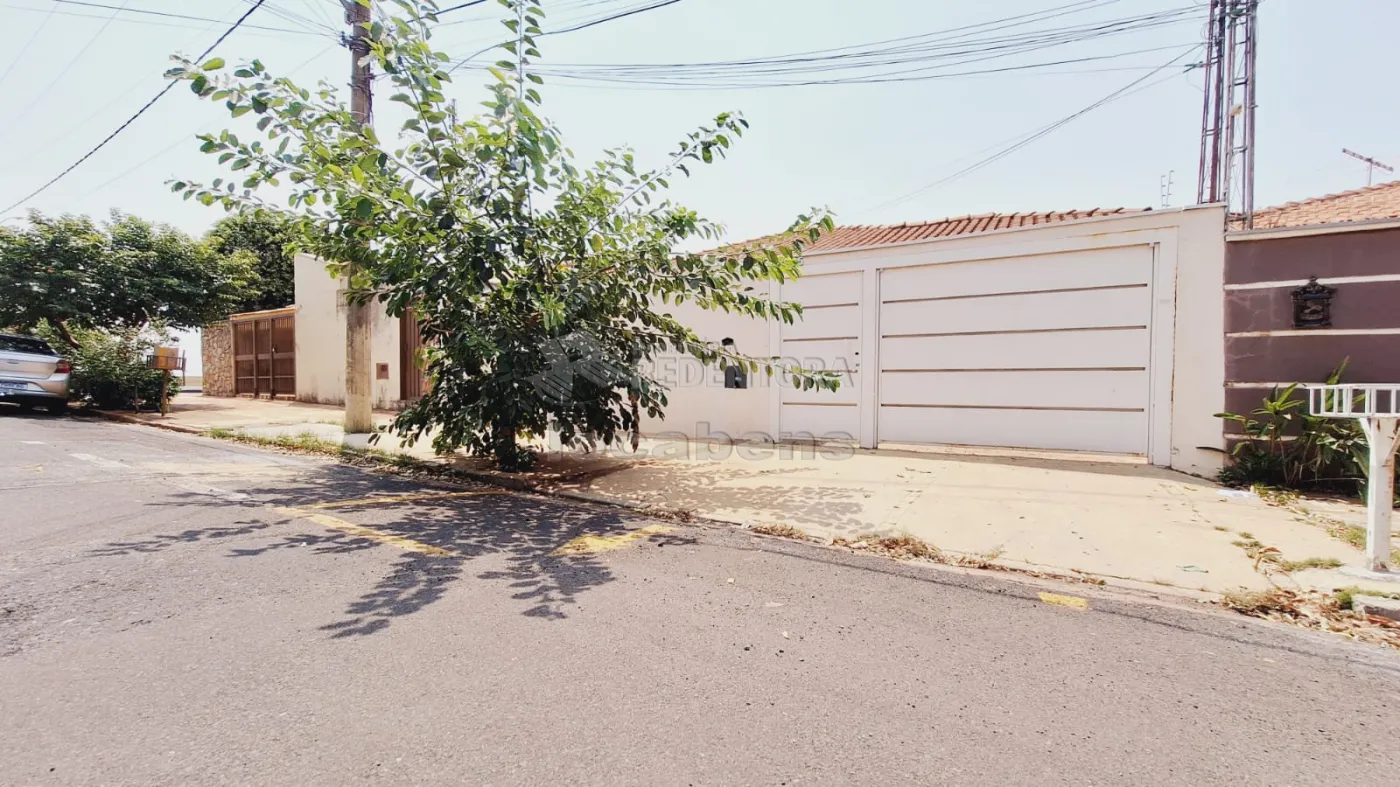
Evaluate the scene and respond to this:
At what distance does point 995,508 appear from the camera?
17.9ft

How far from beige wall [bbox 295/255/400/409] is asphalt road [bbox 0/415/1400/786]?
9.15 metres

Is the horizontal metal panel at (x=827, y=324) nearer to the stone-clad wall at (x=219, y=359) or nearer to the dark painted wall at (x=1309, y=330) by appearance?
the dark painted wall at (x=1309, y=330)

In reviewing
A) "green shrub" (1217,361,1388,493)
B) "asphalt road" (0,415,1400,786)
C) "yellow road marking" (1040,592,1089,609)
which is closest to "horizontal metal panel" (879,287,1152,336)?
"green shrub" (1217,361,1388,493)

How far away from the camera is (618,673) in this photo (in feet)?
8.47

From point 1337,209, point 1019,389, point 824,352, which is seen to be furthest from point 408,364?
point 1337,209

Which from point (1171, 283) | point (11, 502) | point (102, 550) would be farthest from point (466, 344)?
point (1171, 283)

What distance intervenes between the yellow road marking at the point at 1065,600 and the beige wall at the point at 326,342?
1257 cm

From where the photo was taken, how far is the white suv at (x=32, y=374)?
Result: 11586 mm

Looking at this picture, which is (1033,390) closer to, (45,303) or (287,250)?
(287,250)

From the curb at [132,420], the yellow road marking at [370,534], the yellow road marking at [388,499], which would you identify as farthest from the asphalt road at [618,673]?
the curb at [132,420]

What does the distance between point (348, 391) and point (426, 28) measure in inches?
221

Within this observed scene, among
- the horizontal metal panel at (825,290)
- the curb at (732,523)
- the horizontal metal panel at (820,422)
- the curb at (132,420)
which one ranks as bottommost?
the curb at (732,523)

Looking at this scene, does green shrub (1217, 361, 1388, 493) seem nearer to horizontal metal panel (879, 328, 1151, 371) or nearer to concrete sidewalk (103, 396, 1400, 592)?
concrete sidewalk (103, 396, 1400, 592)

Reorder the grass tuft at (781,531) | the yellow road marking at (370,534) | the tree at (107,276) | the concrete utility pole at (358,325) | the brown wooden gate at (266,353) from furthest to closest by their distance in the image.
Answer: the brown wooden gate at (266,353), the tree at (107,276), the concrete utility pole at (358,325), the grass tuft at (781,531), the yellow road marking at (370,534)
